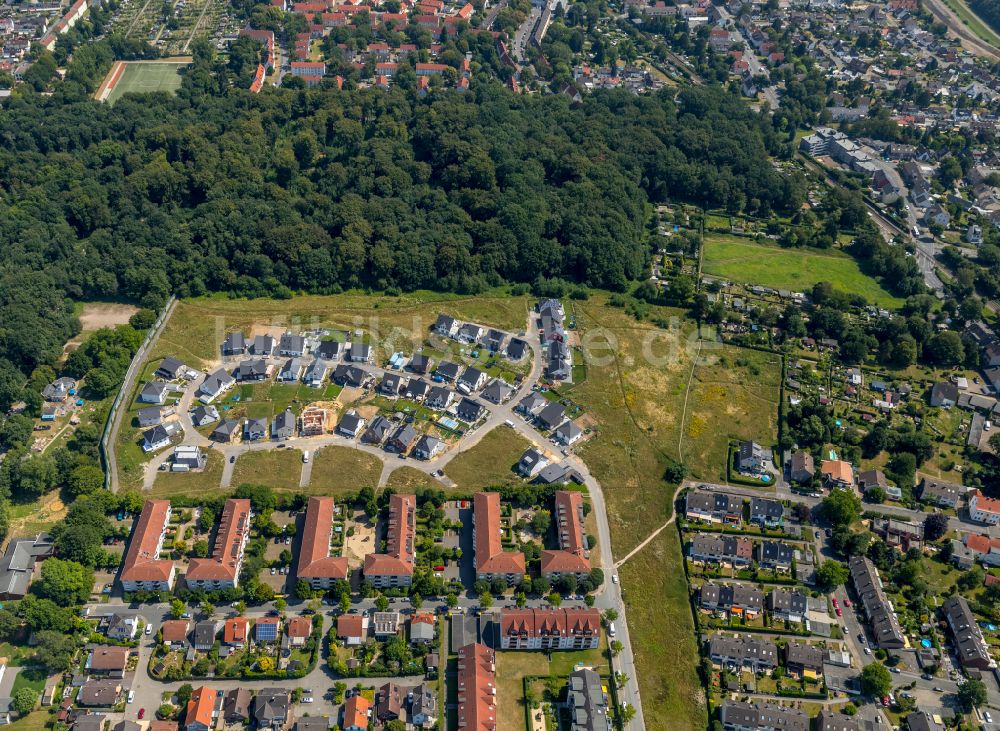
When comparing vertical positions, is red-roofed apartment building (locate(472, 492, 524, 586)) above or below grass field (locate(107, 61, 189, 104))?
below

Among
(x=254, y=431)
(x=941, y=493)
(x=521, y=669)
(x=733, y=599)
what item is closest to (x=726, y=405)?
(x=941, y=493)

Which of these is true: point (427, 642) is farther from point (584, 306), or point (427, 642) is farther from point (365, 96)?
point (365, 96)

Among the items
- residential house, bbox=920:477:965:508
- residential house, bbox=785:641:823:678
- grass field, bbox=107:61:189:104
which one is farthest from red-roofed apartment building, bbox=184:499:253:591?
grass field, bbox=107:61:189:104

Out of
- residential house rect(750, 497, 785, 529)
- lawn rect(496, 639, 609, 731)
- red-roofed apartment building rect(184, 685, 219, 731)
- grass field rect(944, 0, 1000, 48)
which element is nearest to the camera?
red-roofed apartment building rect(184, 685, 219, 731)

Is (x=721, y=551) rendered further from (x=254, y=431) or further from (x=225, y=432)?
(x=225, y=432)

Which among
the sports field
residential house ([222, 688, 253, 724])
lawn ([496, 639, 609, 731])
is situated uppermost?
the sports field

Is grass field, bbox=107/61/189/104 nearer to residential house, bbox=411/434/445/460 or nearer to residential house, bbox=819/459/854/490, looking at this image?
residential house, bbox=411/434/445/460
